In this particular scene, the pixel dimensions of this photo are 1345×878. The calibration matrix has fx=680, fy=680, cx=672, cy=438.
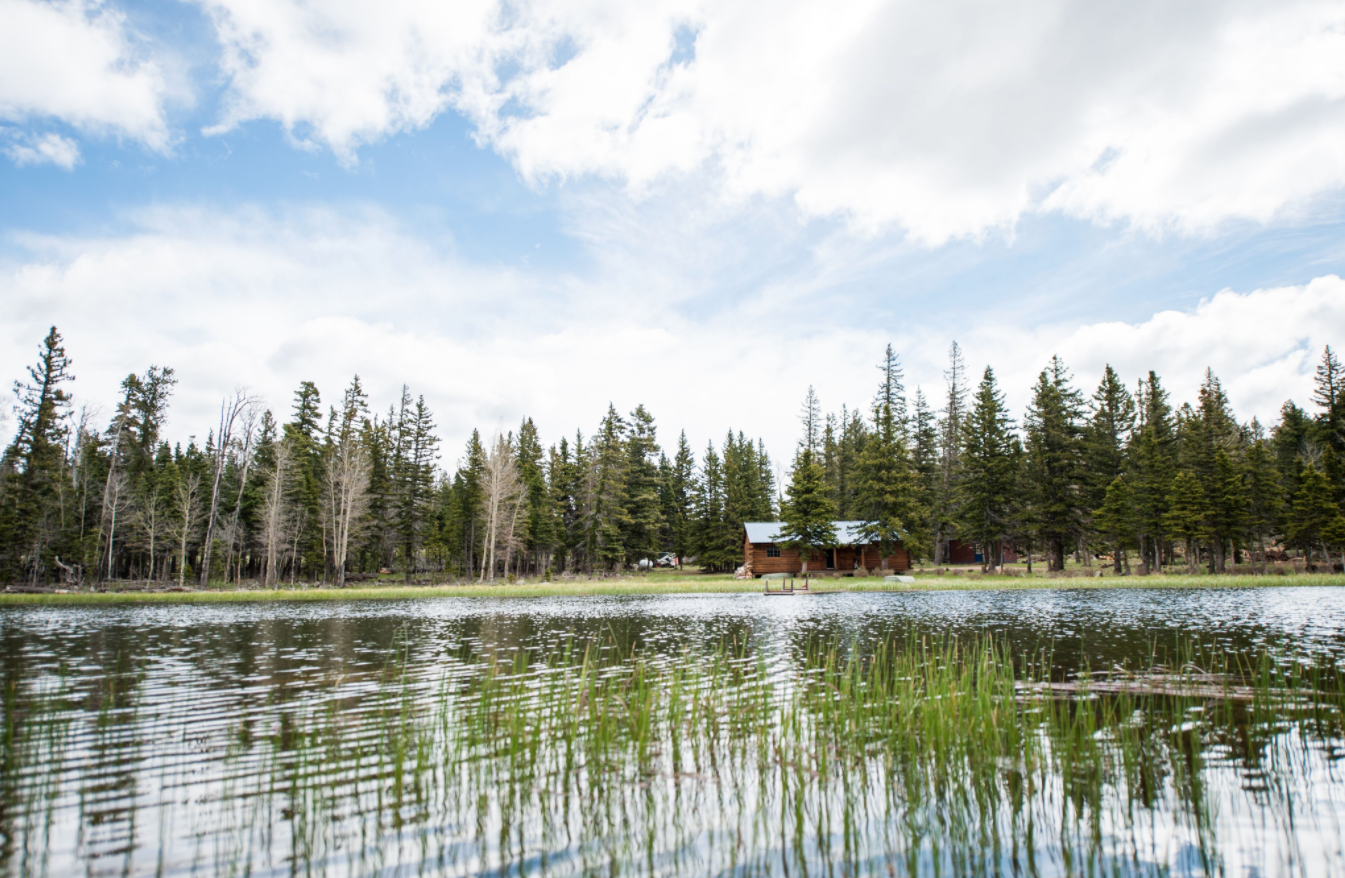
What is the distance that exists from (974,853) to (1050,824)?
3.20 feet

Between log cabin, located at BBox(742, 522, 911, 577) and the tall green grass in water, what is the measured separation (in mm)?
49600

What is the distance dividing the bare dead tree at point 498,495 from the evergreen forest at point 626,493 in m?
0.28

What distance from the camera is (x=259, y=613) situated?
28.7m

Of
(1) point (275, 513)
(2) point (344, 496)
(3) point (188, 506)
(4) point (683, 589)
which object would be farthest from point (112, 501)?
(4) point (683, 589)

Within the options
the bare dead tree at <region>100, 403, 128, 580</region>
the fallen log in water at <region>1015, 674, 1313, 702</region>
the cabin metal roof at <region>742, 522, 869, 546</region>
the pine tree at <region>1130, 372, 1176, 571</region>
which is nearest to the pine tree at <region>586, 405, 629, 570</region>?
the cabin metal roof at <region>742, 522, 869, 546</region>

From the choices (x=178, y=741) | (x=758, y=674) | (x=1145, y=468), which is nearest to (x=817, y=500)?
(x=1145, y=468)

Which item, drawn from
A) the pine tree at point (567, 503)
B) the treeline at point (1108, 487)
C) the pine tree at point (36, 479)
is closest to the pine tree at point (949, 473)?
the treeline at point (1108, 487)

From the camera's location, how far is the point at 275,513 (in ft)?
156

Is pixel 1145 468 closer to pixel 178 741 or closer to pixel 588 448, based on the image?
pixel 588 448

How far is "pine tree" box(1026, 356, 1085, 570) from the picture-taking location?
5184cm

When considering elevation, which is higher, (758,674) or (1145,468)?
(1145,468)

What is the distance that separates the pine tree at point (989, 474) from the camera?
5191 cm

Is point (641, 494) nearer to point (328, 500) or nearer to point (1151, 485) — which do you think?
point (328, 500)

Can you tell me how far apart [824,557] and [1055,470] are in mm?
19352
